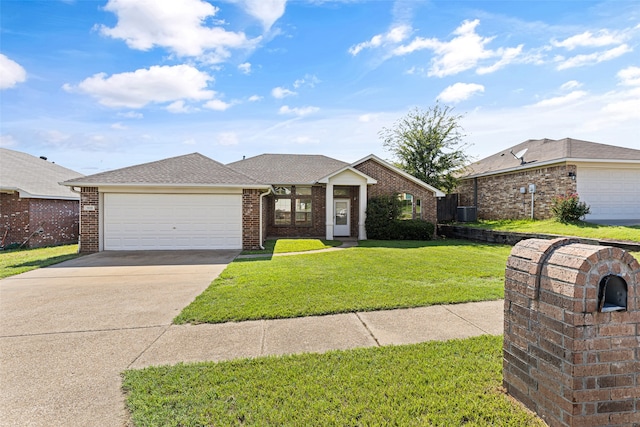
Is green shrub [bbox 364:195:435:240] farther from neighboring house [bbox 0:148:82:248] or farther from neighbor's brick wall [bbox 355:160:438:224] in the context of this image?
neighboring house [bbox 0:148:82:248]

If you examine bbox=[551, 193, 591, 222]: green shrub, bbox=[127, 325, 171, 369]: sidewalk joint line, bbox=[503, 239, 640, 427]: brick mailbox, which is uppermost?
bbox=[551, 193, 591, 222]: green shrub

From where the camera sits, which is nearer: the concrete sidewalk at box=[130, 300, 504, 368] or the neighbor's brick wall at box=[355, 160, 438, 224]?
A: the concrete sidewalk at box=[130, 300, 504, 368]

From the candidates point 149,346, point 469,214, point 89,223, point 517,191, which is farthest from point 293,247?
point 517,191

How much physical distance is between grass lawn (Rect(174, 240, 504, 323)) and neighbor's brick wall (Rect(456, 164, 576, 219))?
889cm

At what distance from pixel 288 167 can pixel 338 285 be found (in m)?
12.7

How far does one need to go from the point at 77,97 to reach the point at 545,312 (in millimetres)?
15184

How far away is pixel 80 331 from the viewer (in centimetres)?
410

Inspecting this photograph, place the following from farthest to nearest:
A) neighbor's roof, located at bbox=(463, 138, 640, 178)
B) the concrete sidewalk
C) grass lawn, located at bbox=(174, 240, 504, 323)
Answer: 1. neighbor's roof, located at bbox=(463, 138, 640, 178)
2. grass lawn, located at bbox=(174, 240, 504, 323)
3. the concrete sidewalk

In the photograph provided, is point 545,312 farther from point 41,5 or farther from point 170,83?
point 170,83

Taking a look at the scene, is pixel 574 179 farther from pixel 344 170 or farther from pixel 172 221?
pixel 172 221

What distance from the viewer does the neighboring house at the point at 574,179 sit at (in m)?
14.6

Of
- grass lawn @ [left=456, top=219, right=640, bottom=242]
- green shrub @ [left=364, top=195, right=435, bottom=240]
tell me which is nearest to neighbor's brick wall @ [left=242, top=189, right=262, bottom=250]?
green shrub @ [left=364, top=195, right=435, bottom=240]

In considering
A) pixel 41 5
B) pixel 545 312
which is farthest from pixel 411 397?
pixel 41 5

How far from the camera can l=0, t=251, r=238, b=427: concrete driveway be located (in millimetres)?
2537
